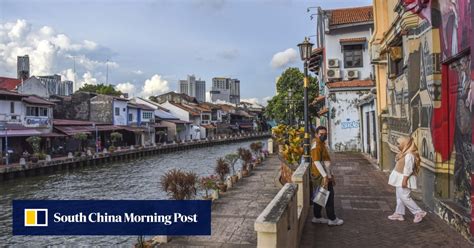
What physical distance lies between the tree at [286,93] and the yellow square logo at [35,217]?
35899 millimetres

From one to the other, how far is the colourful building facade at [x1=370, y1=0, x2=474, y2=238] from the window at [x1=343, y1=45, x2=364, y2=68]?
15376 millimetres

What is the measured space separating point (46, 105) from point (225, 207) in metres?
27.1

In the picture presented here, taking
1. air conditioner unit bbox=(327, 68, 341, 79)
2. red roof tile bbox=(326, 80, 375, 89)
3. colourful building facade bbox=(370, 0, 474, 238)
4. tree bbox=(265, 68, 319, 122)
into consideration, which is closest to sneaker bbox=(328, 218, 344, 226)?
colourful building facade bbox=(370, 0, 474, 238)

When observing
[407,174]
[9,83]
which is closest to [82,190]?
[407,174]

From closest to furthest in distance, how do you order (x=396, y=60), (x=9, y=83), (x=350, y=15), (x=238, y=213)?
(x=238, y=213) < (x=396, y=60) < (x=350, y=15) < (x=9, y=83)

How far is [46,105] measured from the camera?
3362 cm

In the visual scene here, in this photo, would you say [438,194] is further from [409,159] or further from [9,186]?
[9,186]

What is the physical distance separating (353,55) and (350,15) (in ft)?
9.94

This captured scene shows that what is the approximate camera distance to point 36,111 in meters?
32.5

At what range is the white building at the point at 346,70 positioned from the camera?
23.3 m

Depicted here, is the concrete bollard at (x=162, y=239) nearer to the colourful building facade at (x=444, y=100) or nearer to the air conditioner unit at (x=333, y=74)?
the colourful building facade at (x=444, y=100)

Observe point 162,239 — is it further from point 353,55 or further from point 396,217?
point 353,55

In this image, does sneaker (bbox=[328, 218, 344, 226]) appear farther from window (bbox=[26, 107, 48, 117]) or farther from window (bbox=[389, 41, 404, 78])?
window (bbox=[26, 107, 48, 117])

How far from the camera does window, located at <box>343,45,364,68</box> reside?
24.5 m
